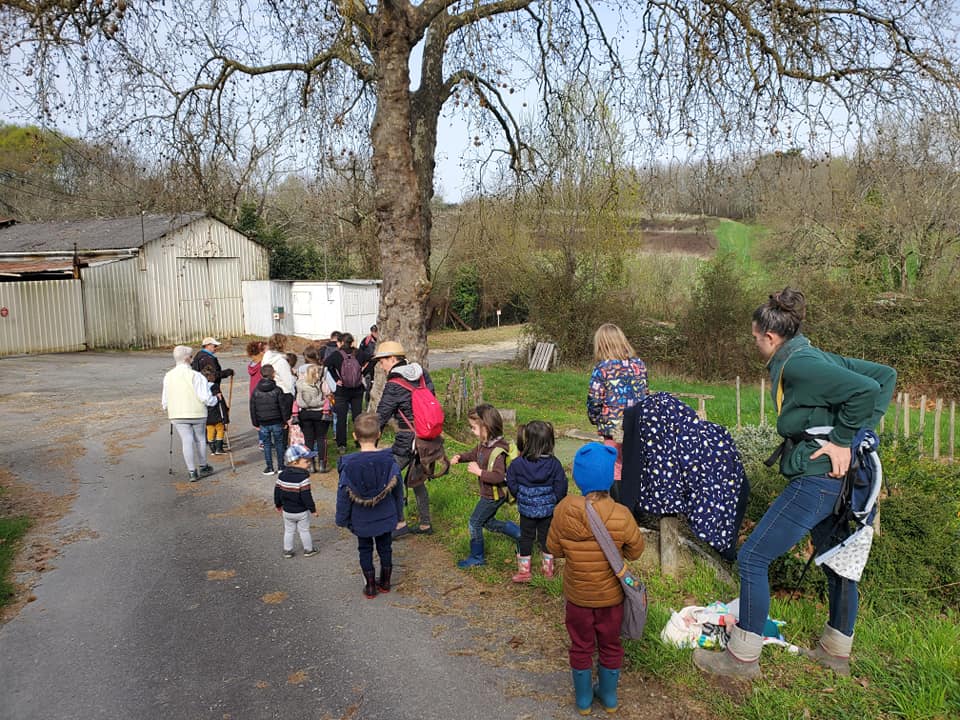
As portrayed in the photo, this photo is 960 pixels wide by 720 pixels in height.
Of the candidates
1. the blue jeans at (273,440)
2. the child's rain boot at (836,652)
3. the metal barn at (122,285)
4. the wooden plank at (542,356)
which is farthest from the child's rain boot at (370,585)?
the metal barn at (122,285)

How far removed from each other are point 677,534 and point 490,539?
5.94 ft

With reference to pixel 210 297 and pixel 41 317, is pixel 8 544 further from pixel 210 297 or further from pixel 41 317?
pixel 210 297

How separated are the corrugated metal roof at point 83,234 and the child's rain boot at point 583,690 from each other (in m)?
27.2

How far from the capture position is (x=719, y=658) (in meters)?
4.12

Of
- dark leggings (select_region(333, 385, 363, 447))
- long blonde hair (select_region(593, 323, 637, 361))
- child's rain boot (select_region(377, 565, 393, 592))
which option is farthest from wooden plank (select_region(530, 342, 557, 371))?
child's rain boot (select_region(377, 565, 393, 592))

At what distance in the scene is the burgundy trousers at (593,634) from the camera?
152 inches

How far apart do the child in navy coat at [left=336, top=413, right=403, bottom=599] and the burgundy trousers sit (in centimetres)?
203

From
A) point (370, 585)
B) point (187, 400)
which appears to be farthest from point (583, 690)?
point (187, 400)

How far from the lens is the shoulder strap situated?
381cm

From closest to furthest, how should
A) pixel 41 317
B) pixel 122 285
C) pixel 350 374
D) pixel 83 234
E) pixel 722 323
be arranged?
pixel 350 374 < pixel 722 323 < pixel 41 317 < pixel 122 285 < pixel 83 234

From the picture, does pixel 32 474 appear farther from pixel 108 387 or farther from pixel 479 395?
pixel 108 387

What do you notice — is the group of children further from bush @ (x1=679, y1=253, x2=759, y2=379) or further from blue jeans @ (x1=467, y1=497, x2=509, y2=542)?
bush @ (x1=679, y1=253, x2=759, y2=379)

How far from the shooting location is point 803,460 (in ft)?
12.5

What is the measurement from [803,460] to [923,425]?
670 cm
